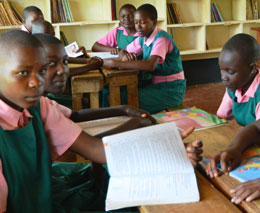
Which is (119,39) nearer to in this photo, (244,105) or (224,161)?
(244,105)

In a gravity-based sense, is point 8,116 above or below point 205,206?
above

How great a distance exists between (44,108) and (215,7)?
4.32m

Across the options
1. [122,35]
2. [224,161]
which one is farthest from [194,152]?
[122,35]

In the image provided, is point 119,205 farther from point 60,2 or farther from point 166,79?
point 60,2

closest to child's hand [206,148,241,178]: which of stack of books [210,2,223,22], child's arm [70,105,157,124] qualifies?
child's arm [70,105,157,124]

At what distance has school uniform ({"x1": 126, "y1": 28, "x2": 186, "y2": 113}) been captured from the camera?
Answer: 8.98 feet

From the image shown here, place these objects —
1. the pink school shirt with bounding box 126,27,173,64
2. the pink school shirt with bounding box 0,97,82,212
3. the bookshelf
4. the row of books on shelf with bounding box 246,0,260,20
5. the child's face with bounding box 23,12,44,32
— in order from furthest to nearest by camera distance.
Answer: the row of books on shelf with bounding box 246,0,260,20, the bookshelf, the child's face with bounding box 23,12,44,32, the pink school shirt with bounding box 126,27,173,64, the pink school shirt with bounding box 0,97,82,212

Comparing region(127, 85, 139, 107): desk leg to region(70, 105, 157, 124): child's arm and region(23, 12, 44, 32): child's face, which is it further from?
region(23, 12, 44, 32): child's face

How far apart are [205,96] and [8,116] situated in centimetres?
378

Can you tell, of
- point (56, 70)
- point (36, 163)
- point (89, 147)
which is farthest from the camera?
point (56, 70)

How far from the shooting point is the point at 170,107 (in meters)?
2.78

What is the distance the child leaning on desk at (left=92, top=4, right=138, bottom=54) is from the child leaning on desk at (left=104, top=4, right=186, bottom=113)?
61cm

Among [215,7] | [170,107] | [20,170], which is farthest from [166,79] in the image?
[215,7]

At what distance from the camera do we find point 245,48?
1.46 meters
